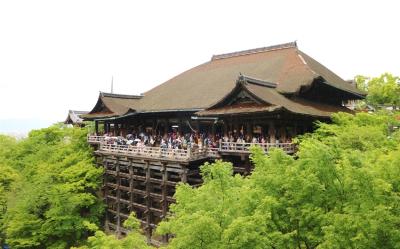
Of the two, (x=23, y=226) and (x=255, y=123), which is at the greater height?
(x=255, y=123)

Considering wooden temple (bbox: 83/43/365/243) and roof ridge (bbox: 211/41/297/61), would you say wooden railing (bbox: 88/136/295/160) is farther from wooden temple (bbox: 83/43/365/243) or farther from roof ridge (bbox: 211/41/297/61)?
roof ridge (bbox: 211/41/297/61)

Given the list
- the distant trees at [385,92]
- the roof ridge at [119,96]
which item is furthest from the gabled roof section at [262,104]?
the distant trees at [385,92]

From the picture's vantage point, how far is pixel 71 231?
28484 millimetres

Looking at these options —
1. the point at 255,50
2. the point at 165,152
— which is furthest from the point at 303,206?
the point at 255,50

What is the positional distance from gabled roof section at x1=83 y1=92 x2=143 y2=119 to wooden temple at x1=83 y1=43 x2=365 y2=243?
0.09 metres

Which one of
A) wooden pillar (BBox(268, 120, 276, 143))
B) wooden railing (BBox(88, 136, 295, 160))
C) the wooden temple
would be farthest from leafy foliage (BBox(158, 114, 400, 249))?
the wooden temple

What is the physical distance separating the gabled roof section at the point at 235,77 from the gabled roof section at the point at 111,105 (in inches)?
50.2

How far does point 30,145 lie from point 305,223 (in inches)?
1211

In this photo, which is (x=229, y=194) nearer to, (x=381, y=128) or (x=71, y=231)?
(x=381, y=128)

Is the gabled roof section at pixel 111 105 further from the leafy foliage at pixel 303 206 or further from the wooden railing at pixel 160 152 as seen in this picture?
the leafy foliage at pixel 303 206

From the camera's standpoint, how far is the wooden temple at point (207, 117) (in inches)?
935

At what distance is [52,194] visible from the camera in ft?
90.6

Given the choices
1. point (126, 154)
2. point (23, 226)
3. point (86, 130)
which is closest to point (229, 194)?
point (126, 154)

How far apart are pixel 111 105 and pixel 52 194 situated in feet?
35.2
